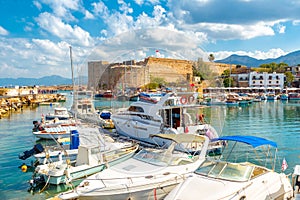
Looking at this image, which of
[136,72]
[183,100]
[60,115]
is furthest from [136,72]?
[60,115]

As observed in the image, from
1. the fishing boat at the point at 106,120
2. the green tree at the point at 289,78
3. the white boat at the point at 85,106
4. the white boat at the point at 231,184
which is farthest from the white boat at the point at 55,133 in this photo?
the green tree at the point at 289,78

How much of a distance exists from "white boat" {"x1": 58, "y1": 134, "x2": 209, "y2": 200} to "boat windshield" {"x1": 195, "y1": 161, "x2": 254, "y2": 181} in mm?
1199

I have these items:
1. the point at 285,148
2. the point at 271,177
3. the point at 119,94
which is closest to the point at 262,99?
the point at 285,148

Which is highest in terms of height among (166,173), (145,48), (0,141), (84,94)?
(145,48)

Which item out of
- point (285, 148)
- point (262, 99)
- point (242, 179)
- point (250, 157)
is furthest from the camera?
Result: point (262, 99)

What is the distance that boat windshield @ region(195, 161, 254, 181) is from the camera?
9.06 metres

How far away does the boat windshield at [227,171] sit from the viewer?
9.06 metres

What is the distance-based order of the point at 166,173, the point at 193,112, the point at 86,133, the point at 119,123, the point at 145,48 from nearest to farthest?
1. the point at 166,173
2. the point at 145,48
3. the point at 86,133
4. the point at 193,112
5. the point at 119,123

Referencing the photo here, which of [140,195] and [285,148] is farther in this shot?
[285,148]

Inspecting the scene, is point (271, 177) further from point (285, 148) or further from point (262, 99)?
point (262, 99)

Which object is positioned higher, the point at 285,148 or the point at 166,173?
the point at 166,173

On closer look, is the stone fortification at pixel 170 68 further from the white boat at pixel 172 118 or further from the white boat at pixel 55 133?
the white boat at pixel 55 133

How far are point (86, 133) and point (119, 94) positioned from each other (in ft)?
10.9

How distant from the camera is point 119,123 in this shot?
939 inches
